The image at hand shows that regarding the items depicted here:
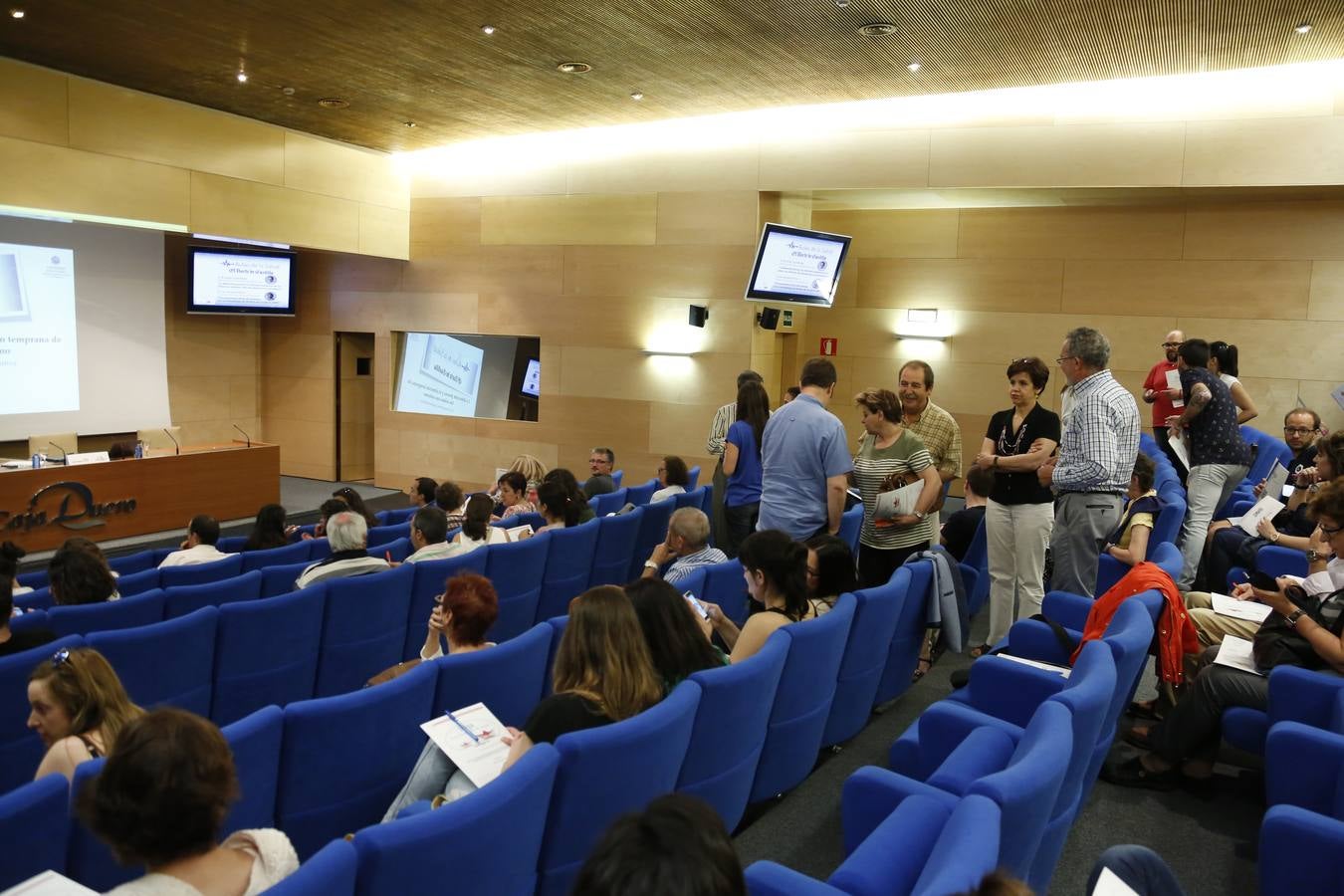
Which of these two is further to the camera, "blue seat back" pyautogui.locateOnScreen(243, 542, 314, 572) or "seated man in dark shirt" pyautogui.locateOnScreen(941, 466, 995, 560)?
"seated man in dark shirt" pyautogui.locateOnScreen(941, 466, 995, 560)

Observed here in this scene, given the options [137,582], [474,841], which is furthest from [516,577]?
[474,841]

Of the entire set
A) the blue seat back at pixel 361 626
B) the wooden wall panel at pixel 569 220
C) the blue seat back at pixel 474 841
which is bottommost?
the blue seat back at pixel 361 626

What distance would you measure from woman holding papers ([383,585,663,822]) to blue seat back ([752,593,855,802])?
645mm

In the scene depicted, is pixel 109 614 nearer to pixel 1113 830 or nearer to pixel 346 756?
pixel 346 756

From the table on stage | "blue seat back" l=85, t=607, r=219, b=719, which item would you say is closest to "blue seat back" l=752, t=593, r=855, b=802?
"blue seat back" l=85, t=607, r=219, b=719

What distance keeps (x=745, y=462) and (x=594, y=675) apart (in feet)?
11.9

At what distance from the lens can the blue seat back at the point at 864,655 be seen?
3576 millimetres

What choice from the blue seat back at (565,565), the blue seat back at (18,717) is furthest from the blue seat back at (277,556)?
the blue seat back at (18,717)

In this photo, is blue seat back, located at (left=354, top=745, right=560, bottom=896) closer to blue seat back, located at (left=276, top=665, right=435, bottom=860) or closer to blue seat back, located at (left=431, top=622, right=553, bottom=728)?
blue seat back, located at (left=276, top=665, right=435, bottom=860)

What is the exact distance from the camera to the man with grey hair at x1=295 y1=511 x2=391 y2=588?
4.42 m

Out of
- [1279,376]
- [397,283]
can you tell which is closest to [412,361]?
[397,283]

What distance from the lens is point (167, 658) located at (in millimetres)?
3404

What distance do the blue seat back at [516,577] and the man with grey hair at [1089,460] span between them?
8.93ft

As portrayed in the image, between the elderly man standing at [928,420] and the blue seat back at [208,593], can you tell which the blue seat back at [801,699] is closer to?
the elderly man standing at [928,420]
